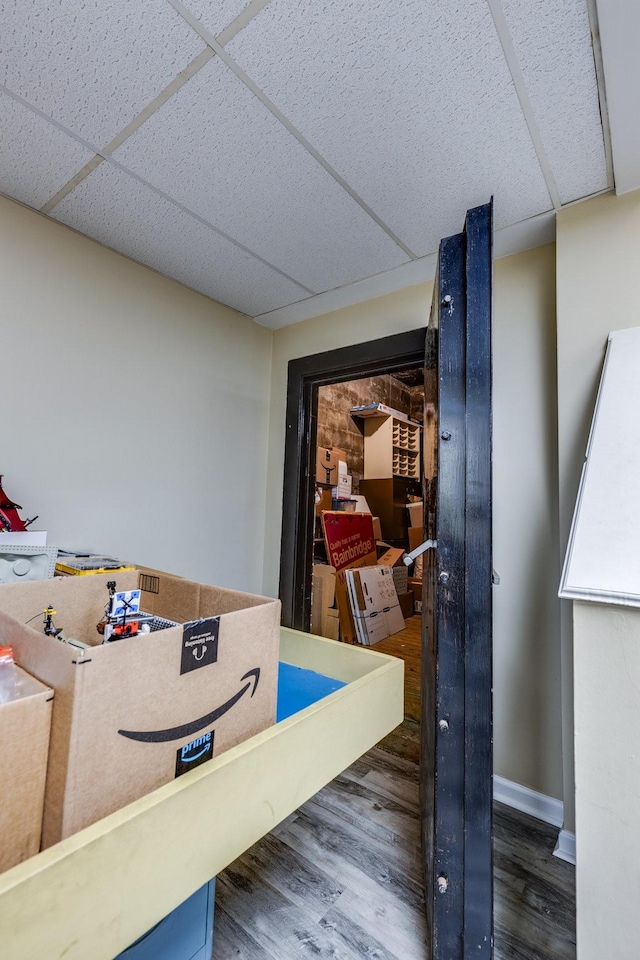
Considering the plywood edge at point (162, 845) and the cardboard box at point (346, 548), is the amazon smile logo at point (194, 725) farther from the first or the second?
the cardboard box at point (346, 548)

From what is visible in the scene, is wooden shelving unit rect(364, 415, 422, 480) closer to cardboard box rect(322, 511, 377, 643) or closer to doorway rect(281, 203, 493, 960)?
cardboard box rect(322, 511, 377, 643)

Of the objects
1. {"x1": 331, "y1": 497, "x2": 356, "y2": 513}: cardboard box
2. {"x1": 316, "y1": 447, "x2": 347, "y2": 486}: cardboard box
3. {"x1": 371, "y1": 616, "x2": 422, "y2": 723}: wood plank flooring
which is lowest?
{"x1": 371, "y1": 616, "x2": 422, "y2": 723}: wood plank flooring

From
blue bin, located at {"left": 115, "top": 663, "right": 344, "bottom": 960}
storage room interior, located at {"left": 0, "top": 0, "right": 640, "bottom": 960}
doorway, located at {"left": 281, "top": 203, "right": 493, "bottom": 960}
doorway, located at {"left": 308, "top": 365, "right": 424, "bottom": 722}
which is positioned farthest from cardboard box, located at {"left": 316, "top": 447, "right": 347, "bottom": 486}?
blue bin, located at {"left": 115, "top": 663, "right": 344, "bottom": 960}

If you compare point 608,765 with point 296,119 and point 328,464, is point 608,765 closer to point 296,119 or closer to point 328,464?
point 296,119

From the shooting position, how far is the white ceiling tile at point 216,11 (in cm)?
92

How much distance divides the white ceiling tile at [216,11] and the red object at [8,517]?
56.0 inches

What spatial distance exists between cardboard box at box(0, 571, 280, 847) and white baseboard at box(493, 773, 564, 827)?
1.45 metres

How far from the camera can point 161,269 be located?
1.99m

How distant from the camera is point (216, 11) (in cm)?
94

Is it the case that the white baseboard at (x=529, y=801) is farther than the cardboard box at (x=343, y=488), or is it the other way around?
the cardboard box at (x=343, y=488)

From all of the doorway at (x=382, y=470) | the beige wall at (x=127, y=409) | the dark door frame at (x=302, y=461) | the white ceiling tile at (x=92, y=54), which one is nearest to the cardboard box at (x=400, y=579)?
the doorway at (x=382, y=470)

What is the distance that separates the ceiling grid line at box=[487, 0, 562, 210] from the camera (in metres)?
0.94

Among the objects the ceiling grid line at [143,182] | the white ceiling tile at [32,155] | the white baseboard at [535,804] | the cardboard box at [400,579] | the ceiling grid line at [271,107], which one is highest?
the ceiling grid line at [271,107]

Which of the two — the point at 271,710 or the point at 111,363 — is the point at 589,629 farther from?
the point at 111,363
